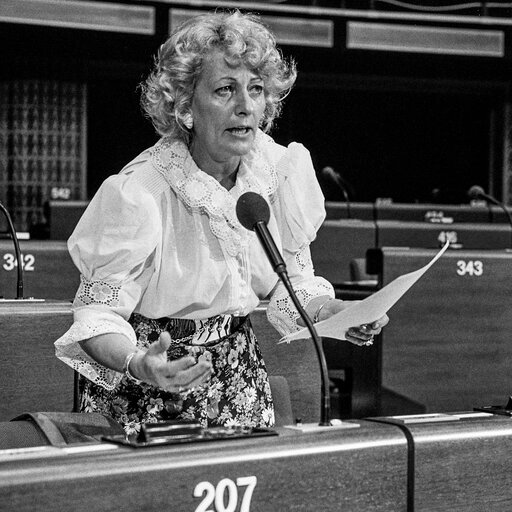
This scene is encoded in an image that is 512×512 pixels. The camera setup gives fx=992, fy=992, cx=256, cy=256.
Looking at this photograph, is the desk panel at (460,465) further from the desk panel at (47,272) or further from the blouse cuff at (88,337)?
the desk panel at (47,272)

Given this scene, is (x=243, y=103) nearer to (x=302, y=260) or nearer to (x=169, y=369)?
(x=302, y=260)

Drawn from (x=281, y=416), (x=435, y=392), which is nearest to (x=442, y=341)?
(x=435, y=392)

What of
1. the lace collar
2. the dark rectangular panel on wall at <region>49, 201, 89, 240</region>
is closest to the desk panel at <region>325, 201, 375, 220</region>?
the dark rectangular panel on wall at <region>49, 201, 89, 240</region>

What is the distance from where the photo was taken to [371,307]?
4.72 feet

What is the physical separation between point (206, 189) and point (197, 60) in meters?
0.23

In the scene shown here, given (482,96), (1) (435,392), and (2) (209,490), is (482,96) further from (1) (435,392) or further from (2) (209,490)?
(2) (209,490)

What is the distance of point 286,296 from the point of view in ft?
6.23

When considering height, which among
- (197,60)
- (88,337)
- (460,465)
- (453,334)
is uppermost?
(197,60)

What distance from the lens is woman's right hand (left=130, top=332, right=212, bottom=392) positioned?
1303 mm

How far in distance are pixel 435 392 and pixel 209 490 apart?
10.4ft

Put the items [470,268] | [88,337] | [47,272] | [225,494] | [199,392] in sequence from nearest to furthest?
[225,494] < [88,337] < [199,392] < [47,272] < [470,268]

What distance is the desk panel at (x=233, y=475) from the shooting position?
3.18 ft

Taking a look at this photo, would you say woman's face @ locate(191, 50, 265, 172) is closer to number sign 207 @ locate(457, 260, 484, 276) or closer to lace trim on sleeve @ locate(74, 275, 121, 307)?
lace trim on sleeve @ locate(74, 275, 121, 307)

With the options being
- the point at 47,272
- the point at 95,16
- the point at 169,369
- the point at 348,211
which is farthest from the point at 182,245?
the point at 95,16
